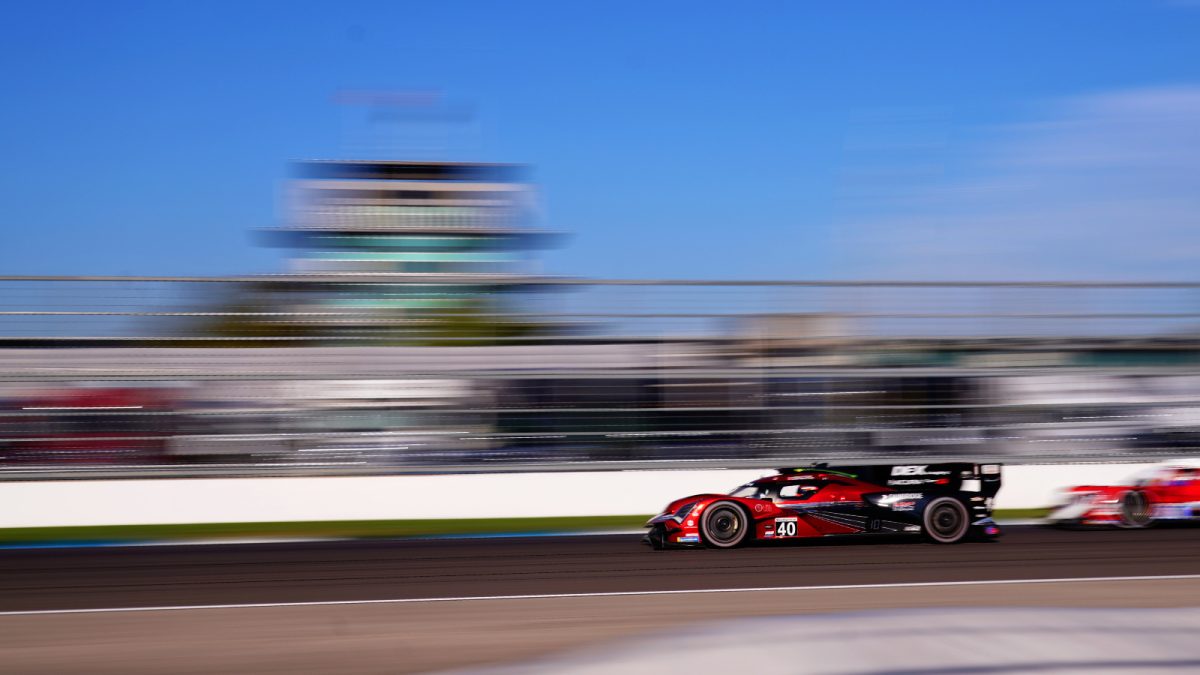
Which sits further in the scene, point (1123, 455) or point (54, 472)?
point (1123, 455)

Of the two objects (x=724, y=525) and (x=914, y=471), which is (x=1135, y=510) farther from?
(x=724, y=525)

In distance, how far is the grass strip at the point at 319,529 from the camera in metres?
13.1

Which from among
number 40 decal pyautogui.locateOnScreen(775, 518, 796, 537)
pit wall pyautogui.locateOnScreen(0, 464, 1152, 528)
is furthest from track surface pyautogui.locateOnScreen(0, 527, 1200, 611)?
pit wall pyautogui.locateOnScreen(0, 464, 1152, 528)

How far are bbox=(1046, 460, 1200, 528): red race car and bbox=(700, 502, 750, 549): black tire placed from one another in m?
4.17

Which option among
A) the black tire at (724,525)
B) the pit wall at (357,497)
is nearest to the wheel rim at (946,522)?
the black tire at (724,525)

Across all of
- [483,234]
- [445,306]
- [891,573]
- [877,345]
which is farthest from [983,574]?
[483,234]

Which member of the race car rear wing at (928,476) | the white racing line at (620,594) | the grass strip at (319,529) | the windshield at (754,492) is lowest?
the grass strip at (319,529)

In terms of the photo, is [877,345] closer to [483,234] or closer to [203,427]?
[203,427]

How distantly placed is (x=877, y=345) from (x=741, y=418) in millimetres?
2494

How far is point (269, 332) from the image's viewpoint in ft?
51.5

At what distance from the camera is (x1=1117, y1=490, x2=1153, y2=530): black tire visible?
12781 mm

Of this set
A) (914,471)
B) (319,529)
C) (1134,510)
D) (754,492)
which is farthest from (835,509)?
(319,529)

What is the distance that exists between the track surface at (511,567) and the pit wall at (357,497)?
1844mm

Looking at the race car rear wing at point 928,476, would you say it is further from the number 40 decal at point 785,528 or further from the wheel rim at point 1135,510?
the wheel rim at point 1135,510
